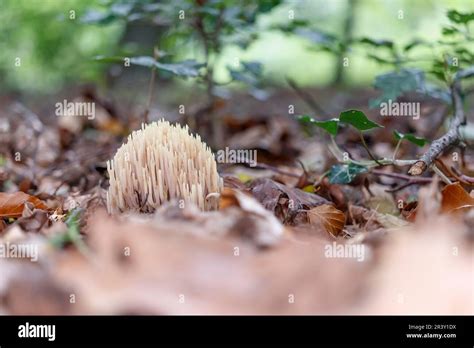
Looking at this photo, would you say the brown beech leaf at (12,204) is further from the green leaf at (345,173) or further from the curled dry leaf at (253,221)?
the green leaf at (345,173)

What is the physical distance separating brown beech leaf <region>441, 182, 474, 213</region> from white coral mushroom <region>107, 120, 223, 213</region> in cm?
74

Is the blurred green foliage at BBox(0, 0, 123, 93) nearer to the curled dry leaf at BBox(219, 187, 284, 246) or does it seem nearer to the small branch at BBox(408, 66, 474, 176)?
the small branch at BBox(408, 66, 474, 176)

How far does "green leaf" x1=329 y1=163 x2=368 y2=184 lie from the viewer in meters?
2.25

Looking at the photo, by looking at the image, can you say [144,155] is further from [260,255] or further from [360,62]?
[360,62]

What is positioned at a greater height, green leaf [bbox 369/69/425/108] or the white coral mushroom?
green leaf [bbox 369/69/425/108]

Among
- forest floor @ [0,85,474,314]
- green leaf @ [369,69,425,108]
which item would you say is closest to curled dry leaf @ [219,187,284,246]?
forest floor @ [0,85,474,314]

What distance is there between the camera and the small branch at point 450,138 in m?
2.02

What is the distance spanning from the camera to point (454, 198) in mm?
1929

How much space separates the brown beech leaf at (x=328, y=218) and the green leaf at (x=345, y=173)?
0.21 meters

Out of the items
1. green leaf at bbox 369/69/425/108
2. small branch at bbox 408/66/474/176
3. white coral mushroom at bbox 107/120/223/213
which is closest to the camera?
white coral mushroom at bbox 107/120/223/213

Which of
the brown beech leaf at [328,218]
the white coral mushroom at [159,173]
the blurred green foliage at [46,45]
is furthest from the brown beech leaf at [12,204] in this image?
the blurred green foliage at [46,45]

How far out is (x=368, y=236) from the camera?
173cm

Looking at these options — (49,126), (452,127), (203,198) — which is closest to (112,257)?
(203,198)

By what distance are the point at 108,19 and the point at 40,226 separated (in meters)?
1.57
